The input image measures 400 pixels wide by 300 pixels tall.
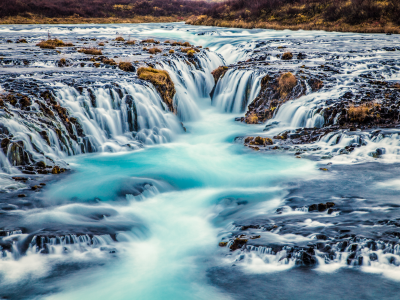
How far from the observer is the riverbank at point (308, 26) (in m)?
30.4

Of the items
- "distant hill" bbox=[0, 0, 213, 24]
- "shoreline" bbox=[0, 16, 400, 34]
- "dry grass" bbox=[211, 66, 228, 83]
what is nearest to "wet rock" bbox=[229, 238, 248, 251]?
"dry grass" bbox=[211, 66, 228, 83]

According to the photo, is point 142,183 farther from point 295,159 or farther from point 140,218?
point 295,159

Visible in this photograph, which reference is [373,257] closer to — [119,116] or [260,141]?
[260,141]

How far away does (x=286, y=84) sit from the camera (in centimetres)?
1545

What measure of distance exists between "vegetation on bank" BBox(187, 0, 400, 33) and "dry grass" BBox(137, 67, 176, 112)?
917 inches

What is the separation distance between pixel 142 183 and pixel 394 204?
6142 mm

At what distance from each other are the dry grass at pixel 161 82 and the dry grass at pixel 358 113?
24.1 feet

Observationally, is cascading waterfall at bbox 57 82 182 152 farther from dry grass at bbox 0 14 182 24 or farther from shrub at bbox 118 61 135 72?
dry grass at bbox 0 14 182 24

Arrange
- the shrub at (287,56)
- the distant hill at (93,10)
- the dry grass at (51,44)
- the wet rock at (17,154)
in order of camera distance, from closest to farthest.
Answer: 1. the wet rock at (17,154)
2. the shrub at (287,56)
3. the dry grass at (51,44)
4. the distant hill at (93,10)

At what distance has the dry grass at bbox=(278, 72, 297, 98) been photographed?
50.4 feet

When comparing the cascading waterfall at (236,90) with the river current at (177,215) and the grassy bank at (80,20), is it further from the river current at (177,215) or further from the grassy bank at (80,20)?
the grassy bank at (80,20)

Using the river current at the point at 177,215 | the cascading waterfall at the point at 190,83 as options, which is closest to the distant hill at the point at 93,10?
the cascading waterfall at the point at 190,83

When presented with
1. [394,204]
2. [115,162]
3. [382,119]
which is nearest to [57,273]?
[115,162]

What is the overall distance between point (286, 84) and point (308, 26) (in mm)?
23544
